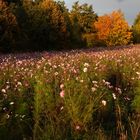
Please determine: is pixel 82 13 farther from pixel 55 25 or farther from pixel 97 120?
pixel 97 120

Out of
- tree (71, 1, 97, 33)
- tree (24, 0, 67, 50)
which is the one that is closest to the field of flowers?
tree (24, 0, 67, 50)

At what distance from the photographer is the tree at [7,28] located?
32.2 m

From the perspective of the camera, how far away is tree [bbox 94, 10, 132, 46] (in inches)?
2879

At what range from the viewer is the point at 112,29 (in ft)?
243

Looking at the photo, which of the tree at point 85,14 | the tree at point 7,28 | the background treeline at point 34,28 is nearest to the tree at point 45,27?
the background treeline at point 34,28

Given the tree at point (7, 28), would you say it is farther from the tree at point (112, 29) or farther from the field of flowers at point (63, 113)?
the tree at point (112, 29)

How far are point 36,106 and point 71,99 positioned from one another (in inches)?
23.0

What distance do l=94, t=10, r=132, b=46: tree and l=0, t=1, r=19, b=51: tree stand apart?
40.3 meters

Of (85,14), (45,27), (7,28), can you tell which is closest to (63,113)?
(7,28)

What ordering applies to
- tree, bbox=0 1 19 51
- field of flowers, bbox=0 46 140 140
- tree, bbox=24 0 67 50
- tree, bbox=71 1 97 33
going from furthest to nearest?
tree, bbox=71 1 97 33
tree, bbox=24 0 67 50
tree, bbox=0 1 19 51
field of flowers, bbox=0 46 140 140

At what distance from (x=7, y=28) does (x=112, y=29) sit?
43292 mm

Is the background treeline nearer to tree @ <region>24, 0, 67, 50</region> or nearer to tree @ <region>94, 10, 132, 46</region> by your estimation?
tree @ <region>24, 0, 67, 50</region>

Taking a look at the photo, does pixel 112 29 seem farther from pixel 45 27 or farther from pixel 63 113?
pixel 63 113

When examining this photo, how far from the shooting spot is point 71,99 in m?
6.96
